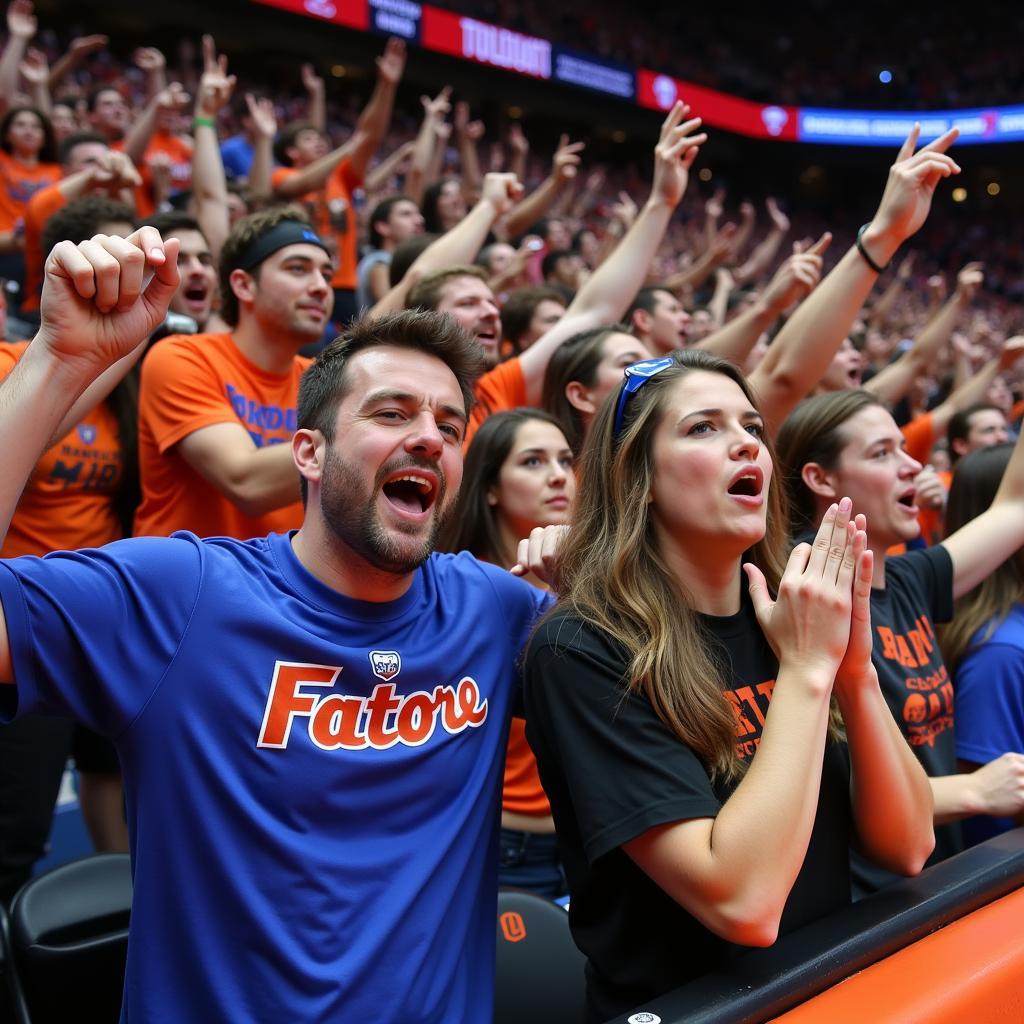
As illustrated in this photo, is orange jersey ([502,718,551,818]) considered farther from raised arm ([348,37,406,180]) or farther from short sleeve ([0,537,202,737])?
raised arm ([348,37,406,180])

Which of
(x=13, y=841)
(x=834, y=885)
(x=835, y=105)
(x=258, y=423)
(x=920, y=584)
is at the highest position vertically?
(x=835, y=105)

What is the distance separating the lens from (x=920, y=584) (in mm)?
2357

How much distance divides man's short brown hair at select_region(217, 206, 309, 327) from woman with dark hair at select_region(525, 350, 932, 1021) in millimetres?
1560

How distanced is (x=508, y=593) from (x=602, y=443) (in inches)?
12.3

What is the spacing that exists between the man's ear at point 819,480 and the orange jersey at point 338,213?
379cm

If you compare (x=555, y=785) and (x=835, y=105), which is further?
(x=835, y=105)

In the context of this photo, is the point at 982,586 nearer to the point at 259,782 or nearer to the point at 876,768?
the point at 876,768

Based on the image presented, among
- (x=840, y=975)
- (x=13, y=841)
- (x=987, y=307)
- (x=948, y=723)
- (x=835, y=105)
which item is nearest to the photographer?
(x=840, y=975)

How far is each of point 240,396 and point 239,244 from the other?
1.61 feet

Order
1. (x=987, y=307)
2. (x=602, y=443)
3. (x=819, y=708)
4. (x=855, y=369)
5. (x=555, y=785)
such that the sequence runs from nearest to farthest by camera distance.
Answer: (x=819, y=708), (x=555, y=785), (x=602, y=443), (x=855, y=369), (x=987, y=307)

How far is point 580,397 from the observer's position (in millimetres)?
3105

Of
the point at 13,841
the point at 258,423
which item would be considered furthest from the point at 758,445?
the point at 13,841

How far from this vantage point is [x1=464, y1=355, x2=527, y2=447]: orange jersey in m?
3.29

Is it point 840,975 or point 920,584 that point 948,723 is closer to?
point 920,584
